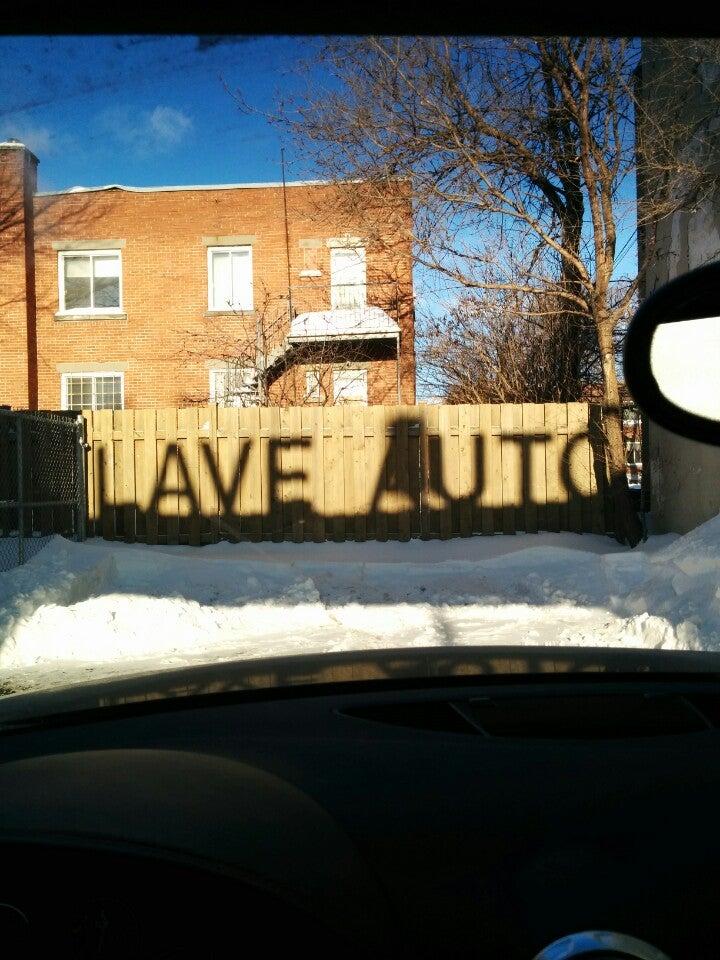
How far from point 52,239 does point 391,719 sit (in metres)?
21.8

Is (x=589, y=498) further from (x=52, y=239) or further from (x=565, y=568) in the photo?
(x=52, y=239)

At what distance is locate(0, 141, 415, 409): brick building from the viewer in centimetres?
2020

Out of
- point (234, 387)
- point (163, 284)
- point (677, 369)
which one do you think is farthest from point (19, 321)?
point (677, 369)

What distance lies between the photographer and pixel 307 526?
14070 millimetres

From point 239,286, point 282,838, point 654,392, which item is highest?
point 239,286

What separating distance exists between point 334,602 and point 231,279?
42.6ft

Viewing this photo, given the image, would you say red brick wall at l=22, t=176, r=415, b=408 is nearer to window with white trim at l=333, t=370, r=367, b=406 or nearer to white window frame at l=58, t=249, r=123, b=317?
white window frame at l=58, t=249, r=123, b=317

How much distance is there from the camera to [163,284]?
21.2 m

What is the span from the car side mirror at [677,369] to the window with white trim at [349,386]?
59.5ft

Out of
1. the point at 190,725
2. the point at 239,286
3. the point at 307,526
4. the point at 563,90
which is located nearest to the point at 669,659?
the point at 190,725

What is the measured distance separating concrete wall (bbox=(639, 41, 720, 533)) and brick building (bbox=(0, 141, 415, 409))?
24.2 feet

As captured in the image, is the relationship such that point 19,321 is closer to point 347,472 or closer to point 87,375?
point 87,375

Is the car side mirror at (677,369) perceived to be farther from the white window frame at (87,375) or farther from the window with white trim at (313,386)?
the white window frame at (87,375)

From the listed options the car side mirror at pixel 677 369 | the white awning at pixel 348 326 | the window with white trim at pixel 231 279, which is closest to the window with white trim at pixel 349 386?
the white awning at pixel 348 326
